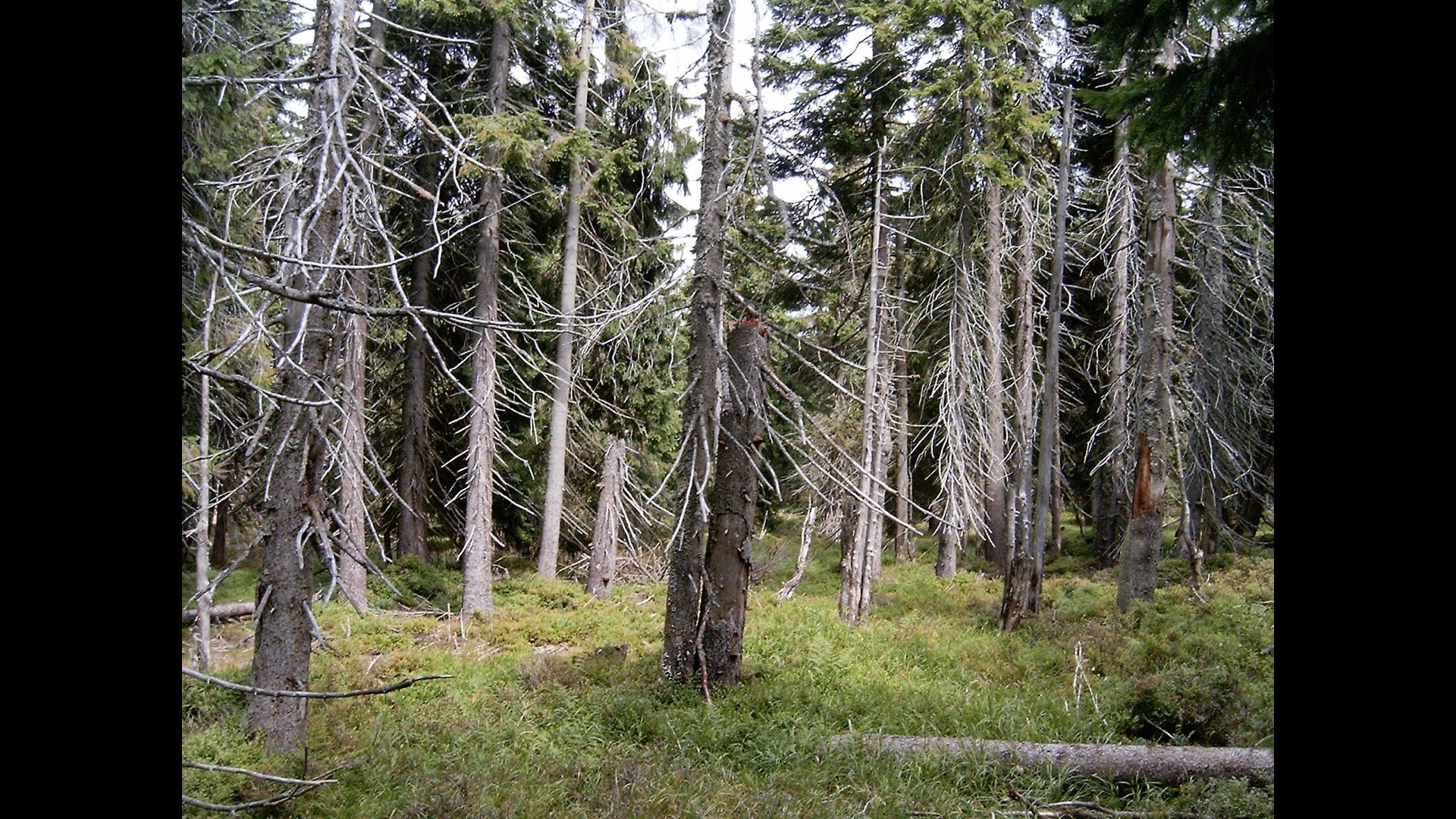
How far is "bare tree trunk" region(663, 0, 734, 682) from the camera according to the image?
29.1 feet

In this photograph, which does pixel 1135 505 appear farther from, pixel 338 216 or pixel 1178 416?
pixel 338 216

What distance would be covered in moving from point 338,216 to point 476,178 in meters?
7.84

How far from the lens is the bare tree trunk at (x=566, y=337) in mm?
15539

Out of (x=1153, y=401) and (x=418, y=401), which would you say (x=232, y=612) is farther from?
(x=1153, y=401)

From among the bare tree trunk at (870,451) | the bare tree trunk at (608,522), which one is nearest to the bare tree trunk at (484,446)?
the bare tree trunk at (608,522)

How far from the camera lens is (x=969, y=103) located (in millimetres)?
15461

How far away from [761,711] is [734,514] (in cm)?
217

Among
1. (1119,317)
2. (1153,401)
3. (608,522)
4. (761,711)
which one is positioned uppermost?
(1119,317)

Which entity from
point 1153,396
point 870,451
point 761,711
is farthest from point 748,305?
point 1153,396

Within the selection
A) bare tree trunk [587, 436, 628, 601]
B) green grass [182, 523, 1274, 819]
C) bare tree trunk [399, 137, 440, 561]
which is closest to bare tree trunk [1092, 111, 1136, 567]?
green grass [182, 523, 1274, 819]

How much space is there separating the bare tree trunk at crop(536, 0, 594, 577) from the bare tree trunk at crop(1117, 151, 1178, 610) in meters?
10.0

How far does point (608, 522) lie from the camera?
16281 millimetres

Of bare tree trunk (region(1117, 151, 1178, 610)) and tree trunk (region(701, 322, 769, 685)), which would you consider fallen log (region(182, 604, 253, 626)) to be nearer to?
tree trunk (region(701, 322, 769, 685))
